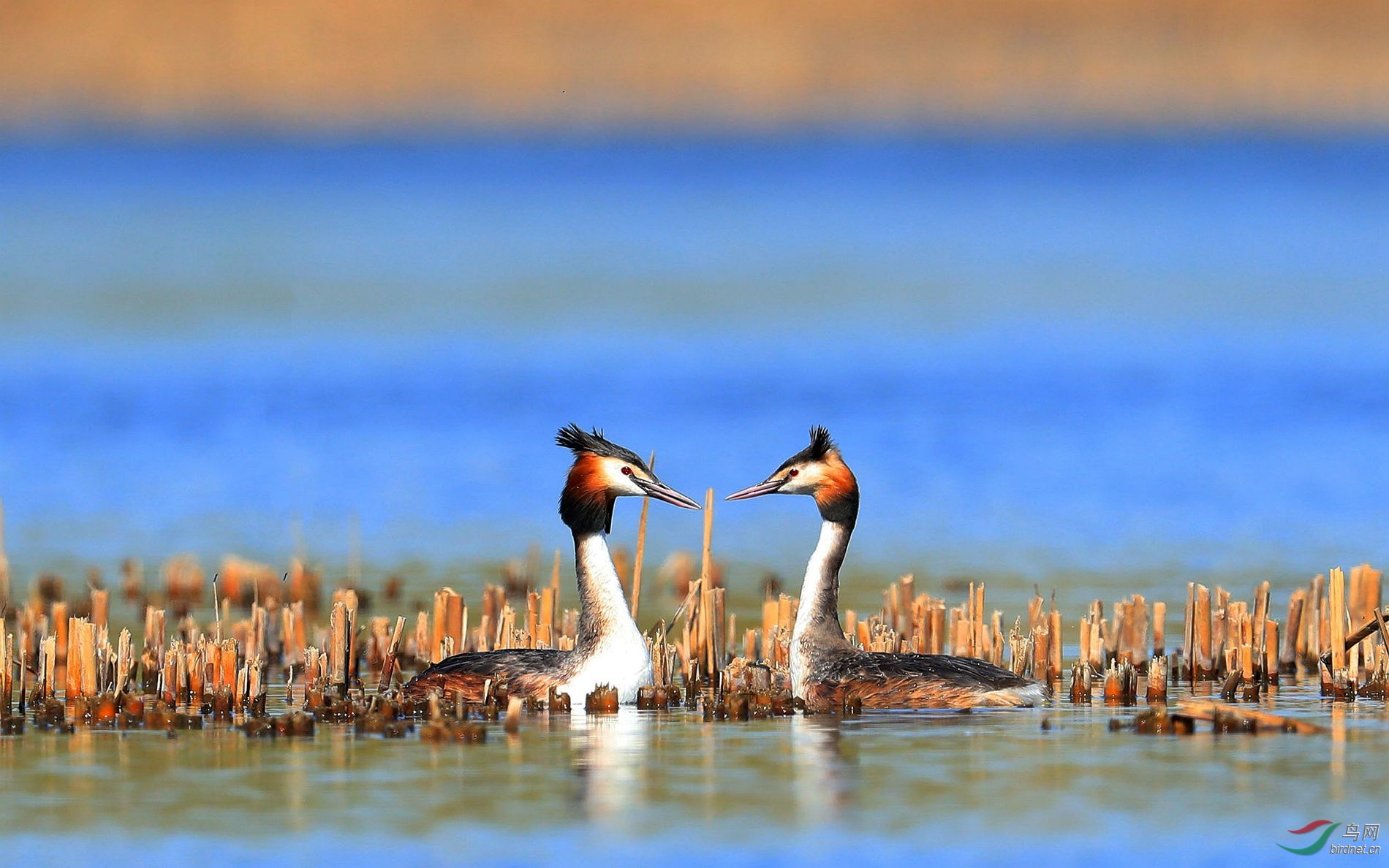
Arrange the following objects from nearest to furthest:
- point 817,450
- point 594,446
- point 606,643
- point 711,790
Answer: point 711,790 < point 606,643 < point 594,446 < point 817,450

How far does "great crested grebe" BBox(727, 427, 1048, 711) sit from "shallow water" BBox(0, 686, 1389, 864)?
617 millimetres

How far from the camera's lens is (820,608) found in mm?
15320

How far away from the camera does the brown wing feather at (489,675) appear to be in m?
14.5

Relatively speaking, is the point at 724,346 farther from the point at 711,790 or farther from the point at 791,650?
the point at 711,790

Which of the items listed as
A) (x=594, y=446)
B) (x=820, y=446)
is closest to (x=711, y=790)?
(x=594, y=446)

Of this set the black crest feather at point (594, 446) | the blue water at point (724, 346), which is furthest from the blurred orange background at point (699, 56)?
the black crest feather at point (594, 446)

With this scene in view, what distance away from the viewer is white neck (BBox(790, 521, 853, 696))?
1503 cm

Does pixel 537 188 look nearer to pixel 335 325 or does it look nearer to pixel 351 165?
pixel 351 165

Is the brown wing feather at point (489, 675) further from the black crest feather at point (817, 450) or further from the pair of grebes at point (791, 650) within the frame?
the black crest feather at point (817, 450)

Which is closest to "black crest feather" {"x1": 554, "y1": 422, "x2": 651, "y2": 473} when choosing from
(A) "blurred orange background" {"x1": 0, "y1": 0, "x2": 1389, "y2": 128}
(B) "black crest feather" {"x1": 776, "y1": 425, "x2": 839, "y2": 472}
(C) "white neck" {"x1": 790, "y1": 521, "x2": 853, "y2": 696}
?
(B) "black crest feather" {"x1": 776, "y1": 425, "x2": 839, "y2": 472}

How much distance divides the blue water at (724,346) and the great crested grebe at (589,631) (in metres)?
5.93

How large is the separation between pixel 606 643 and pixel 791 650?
1.10 metres

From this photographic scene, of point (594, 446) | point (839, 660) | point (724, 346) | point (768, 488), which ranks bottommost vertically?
point (839, 660)

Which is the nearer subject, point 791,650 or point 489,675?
point 489,675
